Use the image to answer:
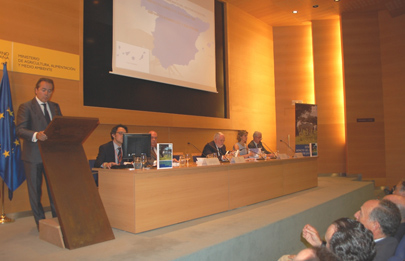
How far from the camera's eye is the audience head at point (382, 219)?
1705mm

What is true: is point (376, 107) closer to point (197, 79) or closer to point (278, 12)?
point (278, 12)

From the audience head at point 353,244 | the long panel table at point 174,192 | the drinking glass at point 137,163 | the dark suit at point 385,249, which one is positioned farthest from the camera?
the drinking glass at point 137,163

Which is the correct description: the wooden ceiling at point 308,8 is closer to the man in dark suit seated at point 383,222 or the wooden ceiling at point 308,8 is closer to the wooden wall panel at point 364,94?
the wooden wall panel at point 364,94

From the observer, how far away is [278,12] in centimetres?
786

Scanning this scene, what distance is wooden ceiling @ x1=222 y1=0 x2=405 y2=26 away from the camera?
23.8 ft

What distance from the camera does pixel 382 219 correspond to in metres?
1.71

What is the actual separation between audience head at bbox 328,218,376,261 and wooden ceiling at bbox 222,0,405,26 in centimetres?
686

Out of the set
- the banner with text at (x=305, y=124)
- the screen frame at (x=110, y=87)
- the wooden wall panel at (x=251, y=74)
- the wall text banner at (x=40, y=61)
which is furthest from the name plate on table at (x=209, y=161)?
the banner with text at (x=305, y=124)

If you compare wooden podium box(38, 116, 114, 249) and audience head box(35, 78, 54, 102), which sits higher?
audience head box(35, 78, 54, 102)

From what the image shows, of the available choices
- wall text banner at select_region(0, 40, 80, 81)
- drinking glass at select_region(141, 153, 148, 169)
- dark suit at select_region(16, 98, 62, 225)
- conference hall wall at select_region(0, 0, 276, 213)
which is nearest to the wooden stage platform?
dark suit at select_region(16, 98, 62, 225)

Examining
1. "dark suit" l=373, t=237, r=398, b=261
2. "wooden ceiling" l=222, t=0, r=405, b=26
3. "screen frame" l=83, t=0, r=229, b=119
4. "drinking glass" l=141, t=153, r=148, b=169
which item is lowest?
"dark suit" l=373, t=237, r=398, b=261

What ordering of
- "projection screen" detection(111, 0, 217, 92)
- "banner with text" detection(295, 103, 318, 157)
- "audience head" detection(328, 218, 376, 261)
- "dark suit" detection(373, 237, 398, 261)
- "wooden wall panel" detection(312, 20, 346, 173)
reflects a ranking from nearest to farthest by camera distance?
1. "audience head" detection(328, 218, 376, 261)
2. "dark suit" detection(373, 237, 398, 261)
3. "projection screen" detection(111, 0, 217, 92)
4. "banner with text" detection(295, 103, 318, 157)
5. "wooden wall panel" detection(312, 20, 346, 173)

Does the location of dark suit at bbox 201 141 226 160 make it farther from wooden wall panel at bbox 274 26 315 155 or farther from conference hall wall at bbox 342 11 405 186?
conference hall wall at bbox 342 11 405 186

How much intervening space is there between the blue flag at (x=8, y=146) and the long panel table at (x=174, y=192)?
121 cm
